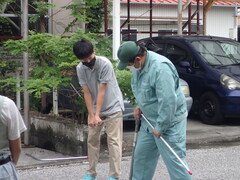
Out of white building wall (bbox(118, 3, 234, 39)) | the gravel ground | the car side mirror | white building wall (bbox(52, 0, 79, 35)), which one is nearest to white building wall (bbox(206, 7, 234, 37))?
white building wall (bbox(118, 3, 234, 39))

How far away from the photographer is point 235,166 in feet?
23.7

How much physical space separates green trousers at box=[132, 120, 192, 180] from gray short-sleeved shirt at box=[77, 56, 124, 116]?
1172 millimetres

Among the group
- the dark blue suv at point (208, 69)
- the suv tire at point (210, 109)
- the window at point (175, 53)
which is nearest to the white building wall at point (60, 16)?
the dark blue suv at point (208, 69)

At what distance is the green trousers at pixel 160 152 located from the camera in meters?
4.67

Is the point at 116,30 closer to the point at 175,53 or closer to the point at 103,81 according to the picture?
the point at 175,53

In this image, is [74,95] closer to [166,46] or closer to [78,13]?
[78,13]

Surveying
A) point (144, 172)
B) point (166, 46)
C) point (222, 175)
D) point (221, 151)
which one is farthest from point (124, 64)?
point (166, 46)

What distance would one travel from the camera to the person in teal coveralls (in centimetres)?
454

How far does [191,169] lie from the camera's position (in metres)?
7.01

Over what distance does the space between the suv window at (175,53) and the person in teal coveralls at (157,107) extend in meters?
6.05

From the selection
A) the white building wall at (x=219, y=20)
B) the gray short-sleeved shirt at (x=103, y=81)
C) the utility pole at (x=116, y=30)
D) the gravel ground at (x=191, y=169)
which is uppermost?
the white building wall at (x=219, y=20)

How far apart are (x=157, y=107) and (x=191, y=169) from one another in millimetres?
2530

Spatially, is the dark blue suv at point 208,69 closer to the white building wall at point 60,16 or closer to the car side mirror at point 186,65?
the car side mirror at point 186,65

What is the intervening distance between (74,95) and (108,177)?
91.5 inches
